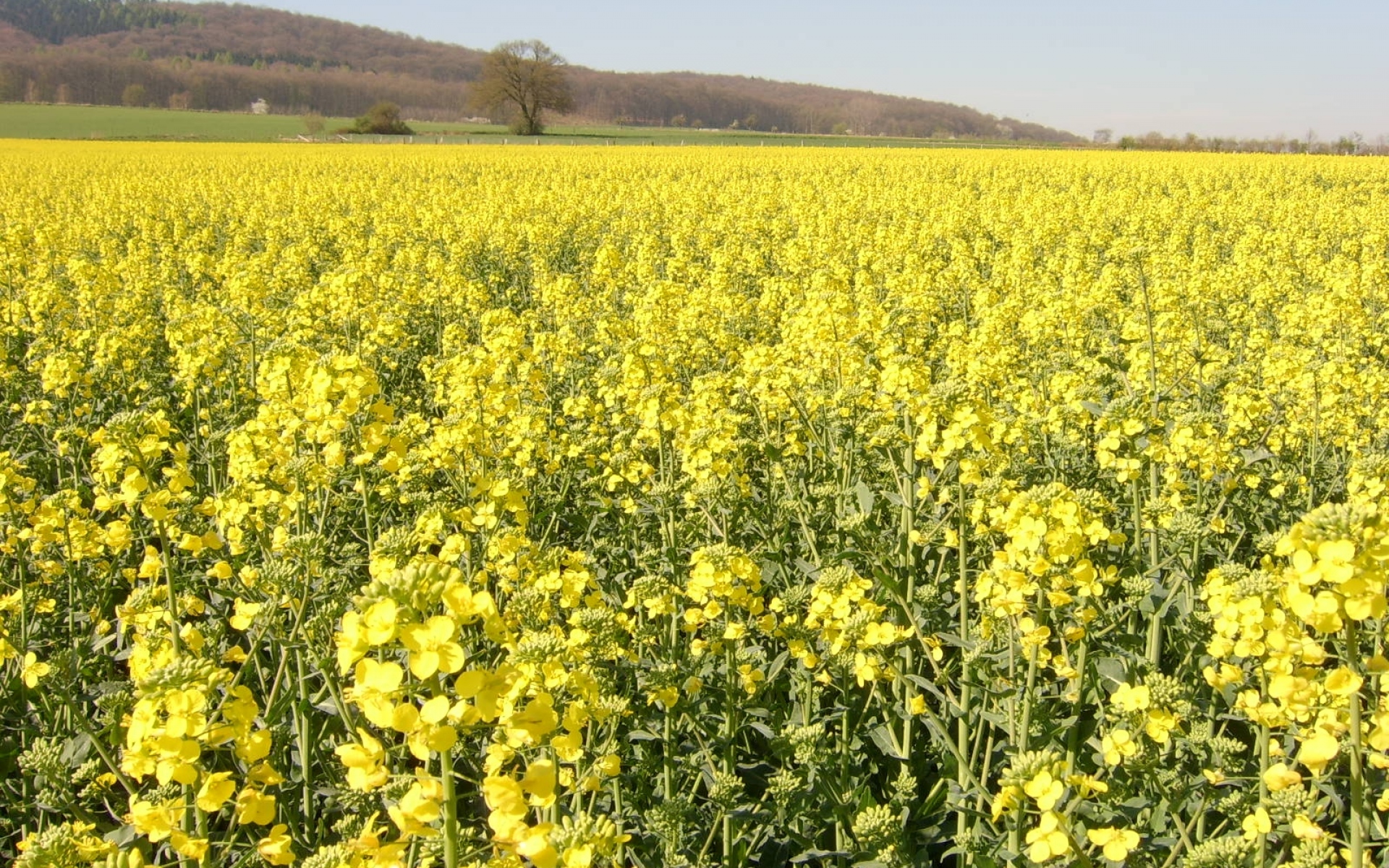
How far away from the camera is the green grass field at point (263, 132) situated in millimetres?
51541

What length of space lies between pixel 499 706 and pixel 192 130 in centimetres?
6740

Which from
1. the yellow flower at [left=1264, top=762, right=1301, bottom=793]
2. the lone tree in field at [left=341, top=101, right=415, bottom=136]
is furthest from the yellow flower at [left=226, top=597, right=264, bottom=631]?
the lone tree in field at [left=341, top=101, right=415, bottom=136]

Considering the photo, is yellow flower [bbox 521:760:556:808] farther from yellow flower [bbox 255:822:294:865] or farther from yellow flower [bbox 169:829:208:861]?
yellow flower [bbox 169:829:208:861]

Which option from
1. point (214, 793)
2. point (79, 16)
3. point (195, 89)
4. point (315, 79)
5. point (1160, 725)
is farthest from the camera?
point (79, 16)

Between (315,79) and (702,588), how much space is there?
113 meters

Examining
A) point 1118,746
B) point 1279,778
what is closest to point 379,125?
point 1118,746

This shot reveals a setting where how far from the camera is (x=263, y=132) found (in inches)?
2272

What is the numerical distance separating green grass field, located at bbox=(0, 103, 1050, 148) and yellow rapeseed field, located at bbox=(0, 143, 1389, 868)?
4315cm

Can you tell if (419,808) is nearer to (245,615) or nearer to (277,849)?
(277,849)

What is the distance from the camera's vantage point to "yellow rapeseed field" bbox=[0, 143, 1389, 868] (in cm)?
187

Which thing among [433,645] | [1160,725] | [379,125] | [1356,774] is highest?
[379,125]

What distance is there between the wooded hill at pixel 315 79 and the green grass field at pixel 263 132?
1049cm

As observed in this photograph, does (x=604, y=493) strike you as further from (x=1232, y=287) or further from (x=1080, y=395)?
(x=1232, y=287)

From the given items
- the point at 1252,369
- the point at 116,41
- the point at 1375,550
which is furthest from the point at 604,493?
the point at 116,41
